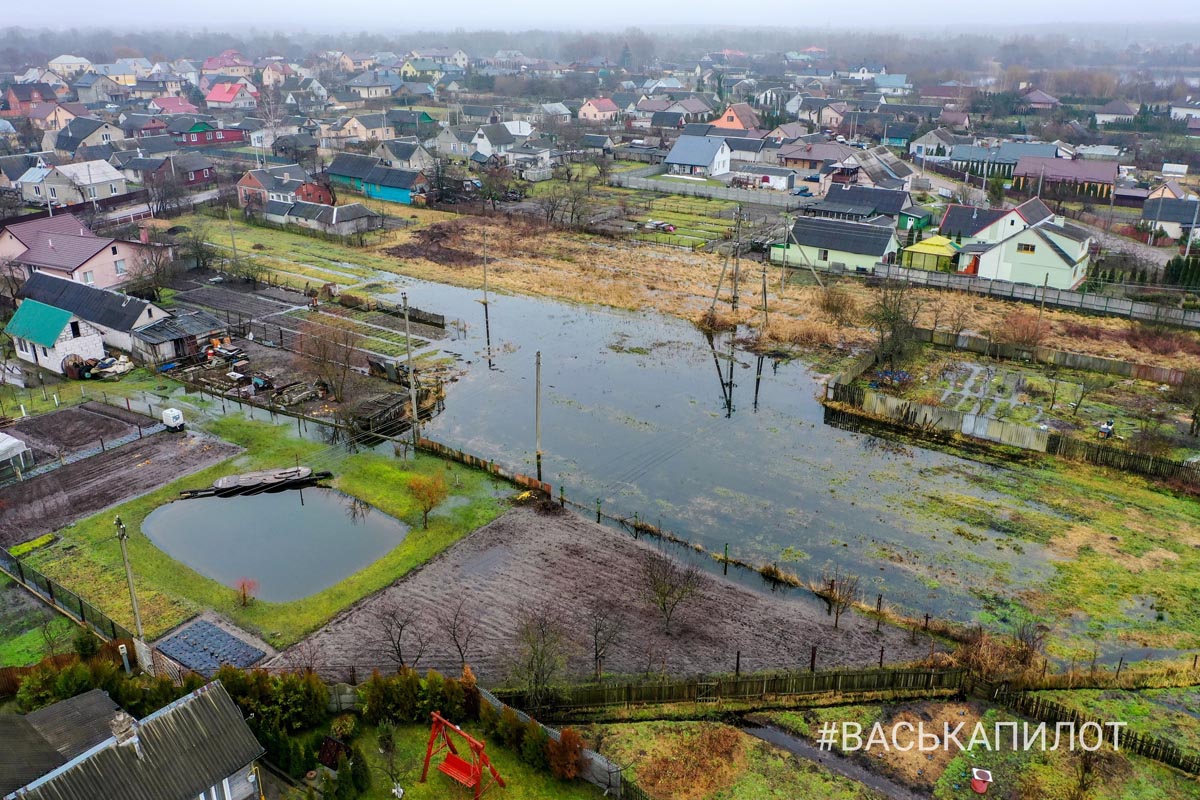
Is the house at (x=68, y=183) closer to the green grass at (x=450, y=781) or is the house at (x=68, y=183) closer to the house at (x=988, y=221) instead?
the house at (x=988, y=221)

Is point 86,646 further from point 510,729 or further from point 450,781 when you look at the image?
point 510,729

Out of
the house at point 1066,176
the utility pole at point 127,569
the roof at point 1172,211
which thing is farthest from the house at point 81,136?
the roof at point 1172,211

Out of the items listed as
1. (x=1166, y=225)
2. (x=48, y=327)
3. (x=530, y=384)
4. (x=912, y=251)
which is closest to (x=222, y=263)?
(x=48, y=327)

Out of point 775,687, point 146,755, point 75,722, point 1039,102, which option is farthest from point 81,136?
point 1039,102

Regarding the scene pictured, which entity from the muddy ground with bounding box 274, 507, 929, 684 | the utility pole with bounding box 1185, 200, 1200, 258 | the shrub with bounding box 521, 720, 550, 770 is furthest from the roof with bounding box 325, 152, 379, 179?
the shrub with bounding box 521, 720, 550, 770

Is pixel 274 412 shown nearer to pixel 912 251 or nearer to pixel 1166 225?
pixel 912 251

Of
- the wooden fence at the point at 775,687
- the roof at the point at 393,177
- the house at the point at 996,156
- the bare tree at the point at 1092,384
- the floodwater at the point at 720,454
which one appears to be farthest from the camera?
the house at the point at 996,156

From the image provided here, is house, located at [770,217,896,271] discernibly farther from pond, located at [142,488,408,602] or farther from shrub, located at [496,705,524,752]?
shrub, located at [496,705,524,752]
